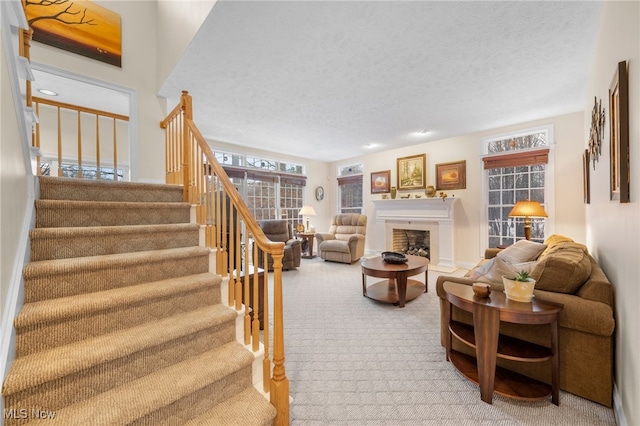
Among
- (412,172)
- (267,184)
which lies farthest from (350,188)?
(267,184)

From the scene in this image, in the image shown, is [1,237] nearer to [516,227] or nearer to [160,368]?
[160,368]

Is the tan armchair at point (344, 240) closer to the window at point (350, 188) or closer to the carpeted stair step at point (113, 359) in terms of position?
the window at point (350, 188)

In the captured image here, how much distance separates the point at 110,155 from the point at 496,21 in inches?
247

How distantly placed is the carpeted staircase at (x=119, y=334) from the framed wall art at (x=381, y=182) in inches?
204

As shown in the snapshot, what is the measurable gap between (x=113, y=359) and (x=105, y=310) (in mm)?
289

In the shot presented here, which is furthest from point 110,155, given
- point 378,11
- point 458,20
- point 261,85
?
point 458,20

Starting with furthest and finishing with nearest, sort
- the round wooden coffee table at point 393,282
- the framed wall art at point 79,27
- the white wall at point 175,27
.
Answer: the round wooden coffee table at point 393,282
the framed wall art at point 79,27
the white wall at point 175,27

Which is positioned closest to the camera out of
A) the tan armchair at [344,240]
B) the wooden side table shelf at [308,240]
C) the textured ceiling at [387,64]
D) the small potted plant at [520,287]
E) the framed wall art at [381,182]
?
the small potted plant at [520,287]

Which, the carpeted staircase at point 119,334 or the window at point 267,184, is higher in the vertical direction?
the window at point 267,184

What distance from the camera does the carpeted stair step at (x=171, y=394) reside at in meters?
1.08

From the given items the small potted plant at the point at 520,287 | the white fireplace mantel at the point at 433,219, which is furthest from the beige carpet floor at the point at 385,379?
the white fireplace mantel at the point at 433,219

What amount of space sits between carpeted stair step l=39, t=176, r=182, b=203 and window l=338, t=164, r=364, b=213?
16.9 ft

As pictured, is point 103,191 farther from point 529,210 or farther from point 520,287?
point 529,210

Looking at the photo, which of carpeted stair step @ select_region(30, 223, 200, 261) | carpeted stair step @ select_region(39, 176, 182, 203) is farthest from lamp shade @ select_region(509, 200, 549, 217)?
carpeted stair step @ select_region(39, 176, 182, 203)
